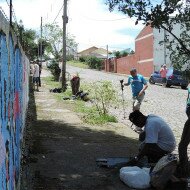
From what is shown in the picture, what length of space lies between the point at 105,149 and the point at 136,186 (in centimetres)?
288

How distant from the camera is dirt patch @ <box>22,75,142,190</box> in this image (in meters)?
6.67

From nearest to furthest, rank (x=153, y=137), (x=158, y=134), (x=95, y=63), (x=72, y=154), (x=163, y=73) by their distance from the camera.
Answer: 1. (x=153, y=137)
2. (x=158, y=134)
3. (x=72, y=154)
4. (x=163, y=73)
5. (x=95, y=63)

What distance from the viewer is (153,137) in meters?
7.21

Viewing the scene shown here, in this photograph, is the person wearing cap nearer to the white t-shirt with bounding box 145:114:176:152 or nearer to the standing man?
the white t-shirt with bounding box 145:114:176:152

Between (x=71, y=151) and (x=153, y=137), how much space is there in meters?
2.30

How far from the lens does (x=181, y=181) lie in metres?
6.22

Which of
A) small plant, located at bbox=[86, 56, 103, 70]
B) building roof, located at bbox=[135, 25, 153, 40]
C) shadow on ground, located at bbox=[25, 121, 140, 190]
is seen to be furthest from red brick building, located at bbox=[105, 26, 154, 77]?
shadow on ground, located at bbox=[25, 121, 140, 190]

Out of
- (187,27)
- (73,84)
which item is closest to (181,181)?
(187,27)

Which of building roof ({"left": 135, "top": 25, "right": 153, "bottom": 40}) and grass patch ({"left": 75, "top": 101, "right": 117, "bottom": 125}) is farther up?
building roof ({"left": 135, "top": 25, "right": 153, "bottom": 40})

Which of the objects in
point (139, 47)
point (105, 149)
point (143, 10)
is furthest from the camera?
point (139, 47)

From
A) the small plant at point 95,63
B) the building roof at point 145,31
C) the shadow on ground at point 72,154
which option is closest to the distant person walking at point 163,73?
the building roof at point 145,31

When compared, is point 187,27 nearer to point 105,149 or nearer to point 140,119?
point 140,119

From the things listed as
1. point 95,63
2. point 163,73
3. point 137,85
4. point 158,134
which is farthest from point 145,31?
point 158,134

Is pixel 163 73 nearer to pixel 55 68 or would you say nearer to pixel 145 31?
pixel 55 68
